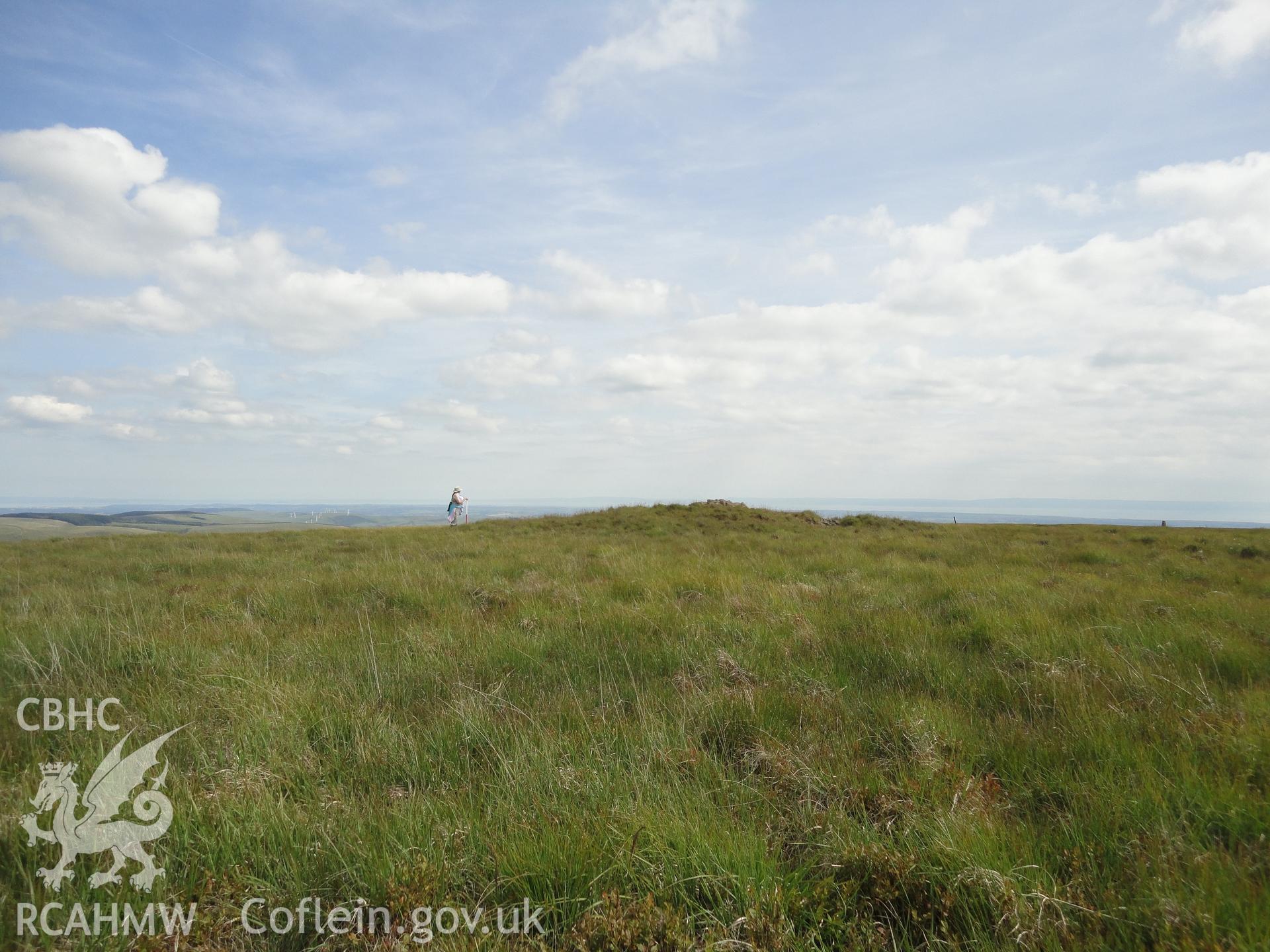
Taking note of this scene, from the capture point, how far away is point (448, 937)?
2148mm

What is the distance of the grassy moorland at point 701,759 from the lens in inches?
89.7

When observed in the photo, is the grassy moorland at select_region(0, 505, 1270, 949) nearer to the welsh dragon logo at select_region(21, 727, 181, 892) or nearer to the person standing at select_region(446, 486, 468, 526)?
the welsh dragon logo at select_region(21, 727, 181, 892)

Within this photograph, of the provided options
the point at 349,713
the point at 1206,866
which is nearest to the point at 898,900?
the point at 1206,866

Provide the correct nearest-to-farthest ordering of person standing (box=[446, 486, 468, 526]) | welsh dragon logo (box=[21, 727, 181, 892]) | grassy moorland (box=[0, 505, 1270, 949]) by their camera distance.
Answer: grassy moorland (box=[0, 505, 1270, 949]) < welsh dragon logo (box=[21, 727, 181, 892]) < person standing (box=[446, 486, 468, 526])

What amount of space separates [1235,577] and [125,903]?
1568cm

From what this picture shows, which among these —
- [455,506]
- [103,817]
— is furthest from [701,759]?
[455,506]

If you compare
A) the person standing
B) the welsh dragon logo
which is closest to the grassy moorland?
the welsh dragon logo

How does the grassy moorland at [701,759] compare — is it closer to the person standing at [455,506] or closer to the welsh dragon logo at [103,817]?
the welsh dragon logo at [103,817]

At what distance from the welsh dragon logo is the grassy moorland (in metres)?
0.07

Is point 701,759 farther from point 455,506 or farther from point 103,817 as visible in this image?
point 455,506

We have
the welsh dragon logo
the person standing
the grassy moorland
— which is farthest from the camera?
the person standing

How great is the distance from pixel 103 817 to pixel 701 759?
2979 mm

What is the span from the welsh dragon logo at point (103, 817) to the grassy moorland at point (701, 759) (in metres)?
0.07

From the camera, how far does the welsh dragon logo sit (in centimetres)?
241
